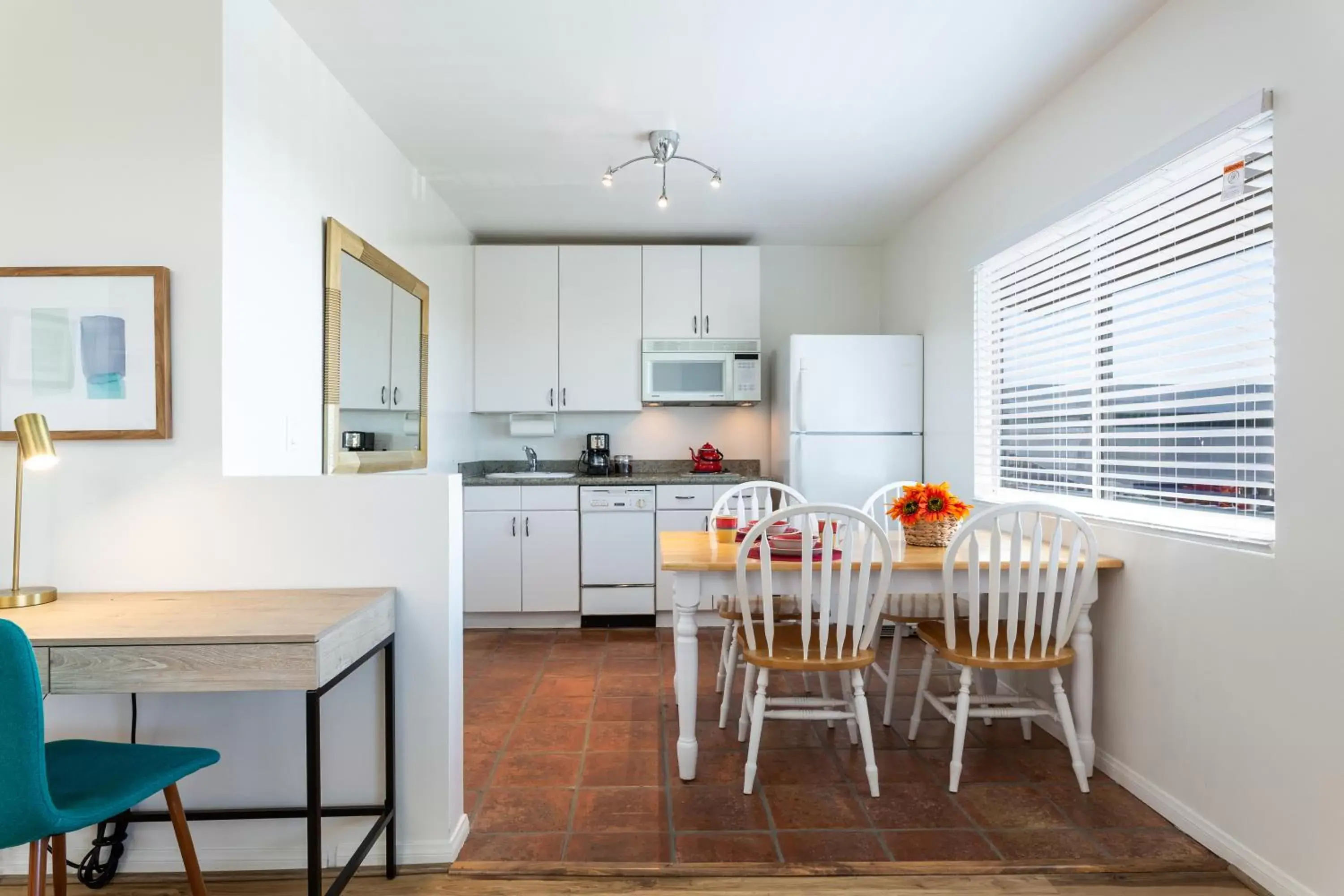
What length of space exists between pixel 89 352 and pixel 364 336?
1027mm

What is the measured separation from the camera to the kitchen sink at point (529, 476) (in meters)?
4.51

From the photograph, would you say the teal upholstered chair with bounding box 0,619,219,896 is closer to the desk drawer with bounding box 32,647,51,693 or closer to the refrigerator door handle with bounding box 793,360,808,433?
the desk drawer with bounding box 32,647,51,693

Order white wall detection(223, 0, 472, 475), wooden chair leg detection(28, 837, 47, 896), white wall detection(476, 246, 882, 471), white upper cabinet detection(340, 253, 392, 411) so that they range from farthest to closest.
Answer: white wall detection(476, 246, 882, 471) → white upper cabinet detection(340, 253, 392, 411) → white wall detection(223, 0, 472, 475) → wooden chair leg detection(28, 837, 47, 896)

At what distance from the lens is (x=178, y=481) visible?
1.97 meters

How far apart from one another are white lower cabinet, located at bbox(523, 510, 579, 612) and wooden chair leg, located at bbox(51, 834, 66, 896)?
287cm

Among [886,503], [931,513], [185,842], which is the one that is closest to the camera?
[185,842]

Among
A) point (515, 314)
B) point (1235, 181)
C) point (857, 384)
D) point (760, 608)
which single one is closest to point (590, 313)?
point (515, 314)

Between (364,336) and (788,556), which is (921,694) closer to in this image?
(788,556)

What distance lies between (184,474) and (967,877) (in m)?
2.31

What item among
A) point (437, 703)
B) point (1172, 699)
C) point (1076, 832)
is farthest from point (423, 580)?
point (1172, 699)

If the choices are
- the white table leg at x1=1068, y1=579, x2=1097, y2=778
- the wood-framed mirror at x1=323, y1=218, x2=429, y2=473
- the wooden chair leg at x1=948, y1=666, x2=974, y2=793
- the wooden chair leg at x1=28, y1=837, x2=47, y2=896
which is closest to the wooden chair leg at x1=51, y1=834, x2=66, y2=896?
the wooden chair leg at x1=28, y1=837, x2=47, y2=896

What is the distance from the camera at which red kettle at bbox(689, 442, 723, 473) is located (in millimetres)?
4859

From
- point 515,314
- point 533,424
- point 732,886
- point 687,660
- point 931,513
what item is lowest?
point 732,886

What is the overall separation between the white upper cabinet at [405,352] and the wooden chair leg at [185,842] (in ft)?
5.91
